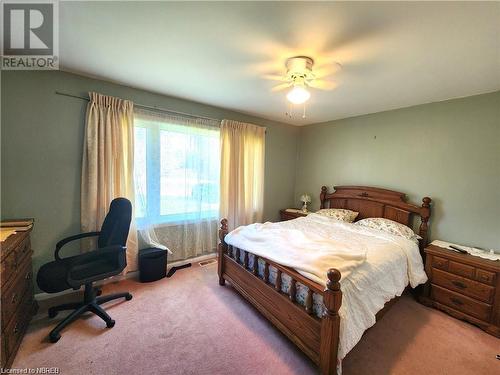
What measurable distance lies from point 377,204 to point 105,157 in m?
3.88

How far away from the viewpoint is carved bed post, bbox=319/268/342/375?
136 cm

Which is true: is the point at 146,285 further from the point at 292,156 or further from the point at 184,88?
the point at 292,156

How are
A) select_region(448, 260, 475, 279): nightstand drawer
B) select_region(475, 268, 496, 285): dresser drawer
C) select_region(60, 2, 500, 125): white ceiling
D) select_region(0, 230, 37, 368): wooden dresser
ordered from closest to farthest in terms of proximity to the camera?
select_region(60, 2, 500, 125): white ceiling
select_region(0, 230, 37, 368): wooden dresser
select_region(475, 268, 496, 285): dresser drawer
select_region(448, 260, 475, 279): nightstand drawer

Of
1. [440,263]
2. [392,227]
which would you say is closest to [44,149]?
[392,227]

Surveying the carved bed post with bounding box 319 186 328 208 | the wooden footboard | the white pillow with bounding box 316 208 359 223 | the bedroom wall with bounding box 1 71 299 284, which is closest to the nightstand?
the carved bed post with bounding box 319 186 328 208

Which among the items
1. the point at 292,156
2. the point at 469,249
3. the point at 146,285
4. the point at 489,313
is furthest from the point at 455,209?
the point at 146,285

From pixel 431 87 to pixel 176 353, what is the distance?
3682 millimetres

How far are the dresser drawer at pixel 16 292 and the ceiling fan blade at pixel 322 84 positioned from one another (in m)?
3.24

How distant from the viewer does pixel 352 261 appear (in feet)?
5.60

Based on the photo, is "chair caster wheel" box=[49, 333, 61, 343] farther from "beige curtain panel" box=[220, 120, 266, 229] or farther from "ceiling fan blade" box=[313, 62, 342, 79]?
"ceiling fan blade" box=[313, 62, 342, 79]

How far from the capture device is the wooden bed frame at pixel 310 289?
1385 millimetres

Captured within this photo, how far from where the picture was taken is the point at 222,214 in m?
3.48

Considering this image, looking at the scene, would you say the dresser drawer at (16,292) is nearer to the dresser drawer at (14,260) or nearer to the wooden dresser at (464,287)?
the dresser drawer at (14,260)

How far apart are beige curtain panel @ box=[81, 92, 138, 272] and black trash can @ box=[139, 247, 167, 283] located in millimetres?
664
